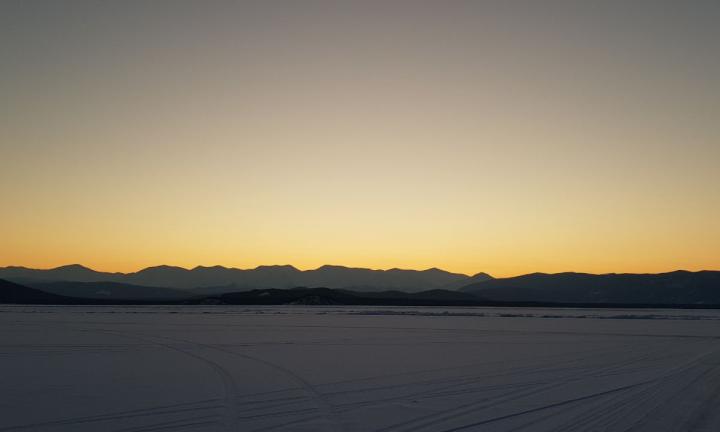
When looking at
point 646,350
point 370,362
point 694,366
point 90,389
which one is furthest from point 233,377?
point 646,350

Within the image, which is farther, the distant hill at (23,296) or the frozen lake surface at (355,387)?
the distant hill at (23,296)

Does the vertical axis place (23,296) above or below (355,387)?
above

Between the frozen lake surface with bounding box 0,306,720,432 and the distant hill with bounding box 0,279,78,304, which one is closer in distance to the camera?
the frozen lake surface with bounding box 0,306,720,432

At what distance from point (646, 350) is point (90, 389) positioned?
19.9 m

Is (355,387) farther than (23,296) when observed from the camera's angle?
No

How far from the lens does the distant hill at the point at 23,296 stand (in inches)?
6043

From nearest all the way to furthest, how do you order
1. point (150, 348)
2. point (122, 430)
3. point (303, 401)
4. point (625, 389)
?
1. point (122, 430)
2. point (303, 401)
3. point (625, 389)
4. point (150, 348)

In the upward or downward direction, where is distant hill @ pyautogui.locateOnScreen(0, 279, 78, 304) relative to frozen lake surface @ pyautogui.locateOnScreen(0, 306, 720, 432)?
upward

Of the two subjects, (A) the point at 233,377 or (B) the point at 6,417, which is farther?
(A) the point at 233,377

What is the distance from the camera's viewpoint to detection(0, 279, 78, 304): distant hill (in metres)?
154

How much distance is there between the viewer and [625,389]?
13.7 meters

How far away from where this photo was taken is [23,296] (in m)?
160

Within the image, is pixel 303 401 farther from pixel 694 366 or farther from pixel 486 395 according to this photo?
pixel 694 366

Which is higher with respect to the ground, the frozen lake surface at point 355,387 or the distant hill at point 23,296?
the distant hill at point 23,296
